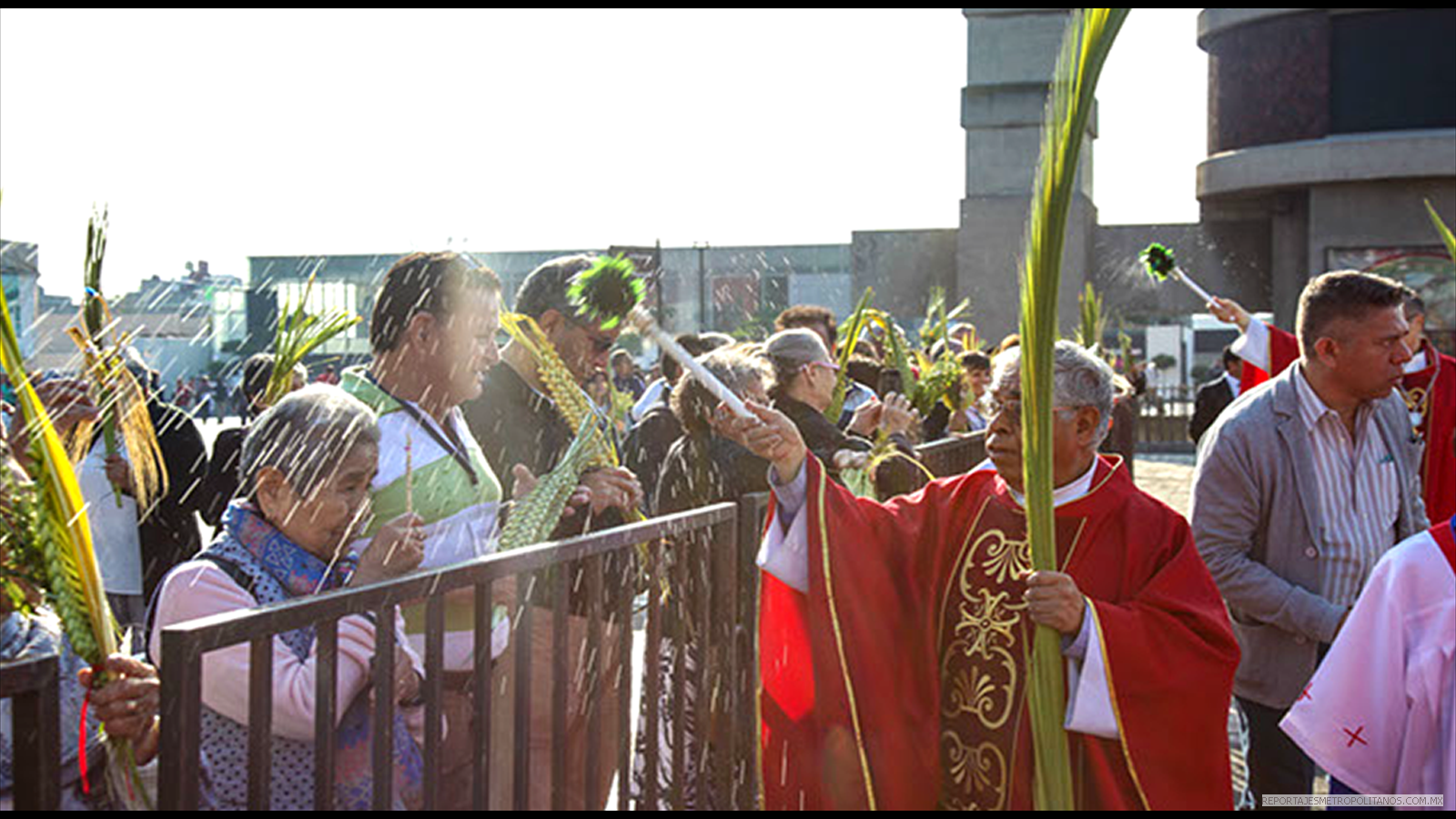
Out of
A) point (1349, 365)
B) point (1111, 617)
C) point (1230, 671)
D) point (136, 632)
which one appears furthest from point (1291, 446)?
point (136, 632)

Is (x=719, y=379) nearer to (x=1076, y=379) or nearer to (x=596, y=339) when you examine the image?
(x=596, y=339)

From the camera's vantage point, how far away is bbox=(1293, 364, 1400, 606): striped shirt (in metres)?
4.44

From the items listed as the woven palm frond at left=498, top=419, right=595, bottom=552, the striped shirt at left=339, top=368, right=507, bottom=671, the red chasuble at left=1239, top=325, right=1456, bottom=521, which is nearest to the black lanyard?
the striped shirt at left=339, top=368, right=507, bottom=671

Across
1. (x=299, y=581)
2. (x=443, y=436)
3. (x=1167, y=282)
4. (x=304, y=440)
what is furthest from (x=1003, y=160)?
(x=299, y=581)

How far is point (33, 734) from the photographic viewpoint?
6.13 feet

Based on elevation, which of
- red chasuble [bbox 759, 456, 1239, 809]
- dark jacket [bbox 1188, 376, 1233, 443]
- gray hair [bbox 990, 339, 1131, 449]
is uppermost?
gray hair [bbox 990, 339, 1131, 449]

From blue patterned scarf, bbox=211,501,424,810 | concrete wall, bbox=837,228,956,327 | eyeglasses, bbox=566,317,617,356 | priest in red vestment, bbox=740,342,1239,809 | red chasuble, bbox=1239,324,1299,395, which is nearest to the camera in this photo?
blue patterned scarf, bbox=211,501,424,810

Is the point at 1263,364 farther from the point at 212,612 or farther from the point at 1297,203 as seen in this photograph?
the point at 1297,203

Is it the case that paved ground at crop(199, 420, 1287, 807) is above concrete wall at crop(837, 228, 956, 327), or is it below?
below

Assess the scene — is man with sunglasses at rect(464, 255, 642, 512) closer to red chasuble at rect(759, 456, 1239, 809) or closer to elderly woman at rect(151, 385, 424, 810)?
red chasuble at rect(759, 456, 1239, 809)

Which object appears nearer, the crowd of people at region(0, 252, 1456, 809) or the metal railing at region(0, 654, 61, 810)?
the metal railing at region(0, 654, 61, 810)

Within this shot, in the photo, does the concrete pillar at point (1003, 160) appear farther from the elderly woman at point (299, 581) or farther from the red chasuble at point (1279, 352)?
the elderly woman at point (299, 581)

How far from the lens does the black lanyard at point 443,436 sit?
357cm

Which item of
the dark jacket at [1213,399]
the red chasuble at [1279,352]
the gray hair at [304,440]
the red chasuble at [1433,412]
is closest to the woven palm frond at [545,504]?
the gray hair at [304,440]
